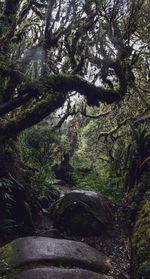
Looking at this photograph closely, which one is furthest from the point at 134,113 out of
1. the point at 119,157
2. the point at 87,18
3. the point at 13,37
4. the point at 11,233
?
the point at 11,233

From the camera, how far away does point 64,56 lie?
8188mm

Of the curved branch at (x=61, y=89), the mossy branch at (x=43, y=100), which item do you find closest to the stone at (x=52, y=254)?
the mossy branch at (x=43, y=100)

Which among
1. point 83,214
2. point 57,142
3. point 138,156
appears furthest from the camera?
point 57,142

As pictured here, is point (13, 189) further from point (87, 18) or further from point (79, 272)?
point (87, 18)

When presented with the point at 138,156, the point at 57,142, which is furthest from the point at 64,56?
the point at 138,156

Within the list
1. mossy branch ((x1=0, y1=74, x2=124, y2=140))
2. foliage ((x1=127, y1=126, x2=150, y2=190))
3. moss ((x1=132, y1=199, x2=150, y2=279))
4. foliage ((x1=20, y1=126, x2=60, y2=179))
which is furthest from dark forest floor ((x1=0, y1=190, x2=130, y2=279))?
foliage ((x1=20, y1=126, x2=60, y2=179))

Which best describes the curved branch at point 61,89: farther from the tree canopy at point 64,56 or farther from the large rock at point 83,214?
the large rock at point 83,214

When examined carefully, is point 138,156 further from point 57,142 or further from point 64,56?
point 64,56

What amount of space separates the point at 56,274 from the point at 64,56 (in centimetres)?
746

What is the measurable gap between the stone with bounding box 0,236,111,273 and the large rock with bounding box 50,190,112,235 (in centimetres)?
95

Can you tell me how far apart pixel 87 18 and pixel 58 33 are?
3.74 feet

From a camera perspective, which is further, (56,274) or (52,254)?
(52,254)

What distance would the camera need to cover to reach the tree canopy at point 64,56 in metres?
5.18

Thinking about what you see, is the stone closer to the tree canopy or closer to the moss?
the moss
